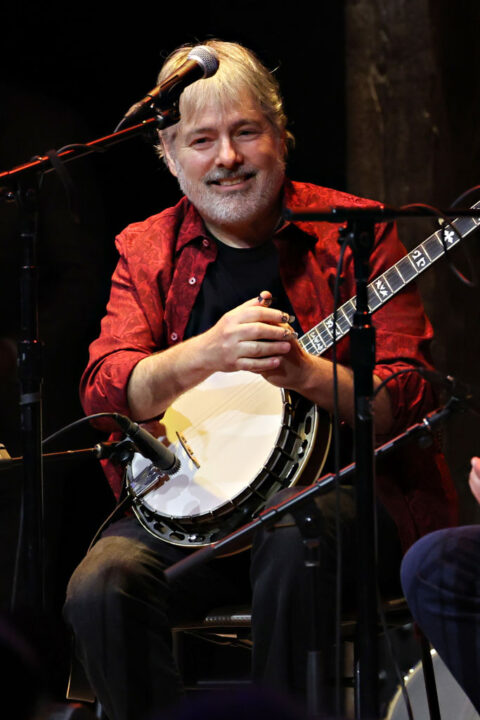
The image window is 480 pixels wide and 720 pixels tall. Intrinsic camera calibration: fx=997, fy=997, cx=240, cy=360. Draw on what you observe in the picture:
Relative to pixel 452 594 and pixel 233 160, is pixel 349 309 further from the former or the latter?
pixel 452 594

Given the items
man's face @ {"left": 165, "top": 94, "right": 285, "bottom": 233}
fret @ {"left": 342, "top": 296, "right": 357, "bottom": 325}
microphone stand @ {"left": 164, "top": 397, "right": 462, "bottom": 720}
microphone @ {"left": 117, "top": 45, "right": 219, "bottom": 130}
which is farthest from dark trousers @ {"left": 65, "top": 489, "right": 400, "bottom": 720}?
microphone @ {"left": 117, "top": 45, "right": 219, "bottom": 130}

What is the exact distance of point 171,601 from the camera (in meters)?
2.50

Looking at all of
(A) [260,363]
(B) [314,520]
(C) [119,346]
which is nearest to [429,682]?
(B) [314,520]

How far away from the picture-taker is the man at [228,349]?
7.70 feet

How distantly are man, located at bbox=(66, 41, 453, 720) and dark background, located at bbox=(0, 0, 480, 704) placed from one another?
2.23ft

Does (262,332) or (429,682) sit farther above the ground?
(262,332)

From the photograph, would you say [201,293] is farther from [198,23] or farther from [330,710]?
[198,23]

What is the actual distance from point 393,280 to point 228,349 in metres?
0.45

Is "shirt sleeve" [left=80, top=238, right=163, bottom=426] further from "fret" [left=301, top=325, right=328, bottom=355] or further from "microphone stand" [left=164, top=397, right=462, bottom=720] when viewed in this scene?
"microphone stand" [left=164, top=397, right=462, bottom=720]

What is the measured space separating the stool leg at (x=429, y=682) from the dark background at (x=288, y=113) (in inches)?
48.1

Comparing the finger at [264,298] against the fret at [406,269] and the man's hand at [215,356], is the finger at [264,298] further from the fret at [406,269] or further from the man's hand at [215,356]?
the fret at [406,269]

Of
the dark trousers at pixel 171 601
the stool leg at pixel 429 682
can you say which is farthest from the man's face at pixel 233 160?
the stool leg at pixel 429 682

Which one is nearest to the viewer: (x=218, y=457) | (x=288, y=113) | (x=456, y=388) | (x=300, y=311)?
(x=456, y=388)

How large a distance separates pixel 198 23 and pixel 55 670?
113 inches
